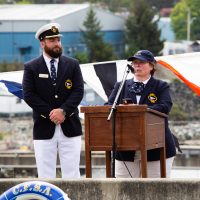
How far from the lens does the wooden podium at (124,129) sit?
925 centimetres

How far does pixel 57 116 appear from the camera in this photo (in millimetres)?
10031

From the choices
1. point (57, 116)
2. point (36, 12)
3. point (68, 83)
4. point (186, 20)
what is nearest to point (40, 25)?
point (36, 12)

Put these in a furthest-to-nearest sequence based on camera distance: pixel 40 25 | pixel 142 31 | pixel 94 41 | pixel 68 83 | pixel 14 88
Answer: pixel 142 31, pixel 94 41, pixel 40 25, pixel 14 88, pixel 68 83

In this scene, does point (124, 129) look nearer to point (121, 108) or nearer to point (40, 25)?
point (121, 108)

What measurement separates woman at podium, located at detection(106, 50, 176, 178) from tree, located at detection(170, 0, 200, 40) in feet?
401

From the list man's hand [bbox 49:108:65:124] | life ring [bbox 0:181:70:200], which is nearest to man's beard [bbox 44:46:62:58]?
man's hand [bbox 49:108:65:124]

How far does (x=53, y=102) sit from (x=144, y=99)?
889mm

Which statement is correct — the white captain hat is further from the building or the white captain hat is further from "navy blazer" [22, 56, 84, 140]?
the building

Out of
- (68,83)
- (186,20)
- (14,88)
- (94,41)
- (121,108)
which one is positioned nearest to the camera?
(121,108)

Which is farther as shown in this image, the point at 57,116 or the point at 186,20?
the point at 186,20

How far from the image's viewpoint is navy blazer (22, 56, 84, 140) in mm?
10156

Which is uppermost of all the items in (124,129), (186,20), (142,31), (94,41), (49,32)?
(49,32)

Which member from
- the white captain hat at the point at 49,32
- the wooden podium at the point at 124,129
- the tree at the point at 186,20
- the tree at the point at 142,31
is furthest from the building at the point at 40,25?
the wooden podium at the point at 124,129

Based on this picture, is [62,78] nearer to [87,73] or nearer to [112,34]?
[87,73]
